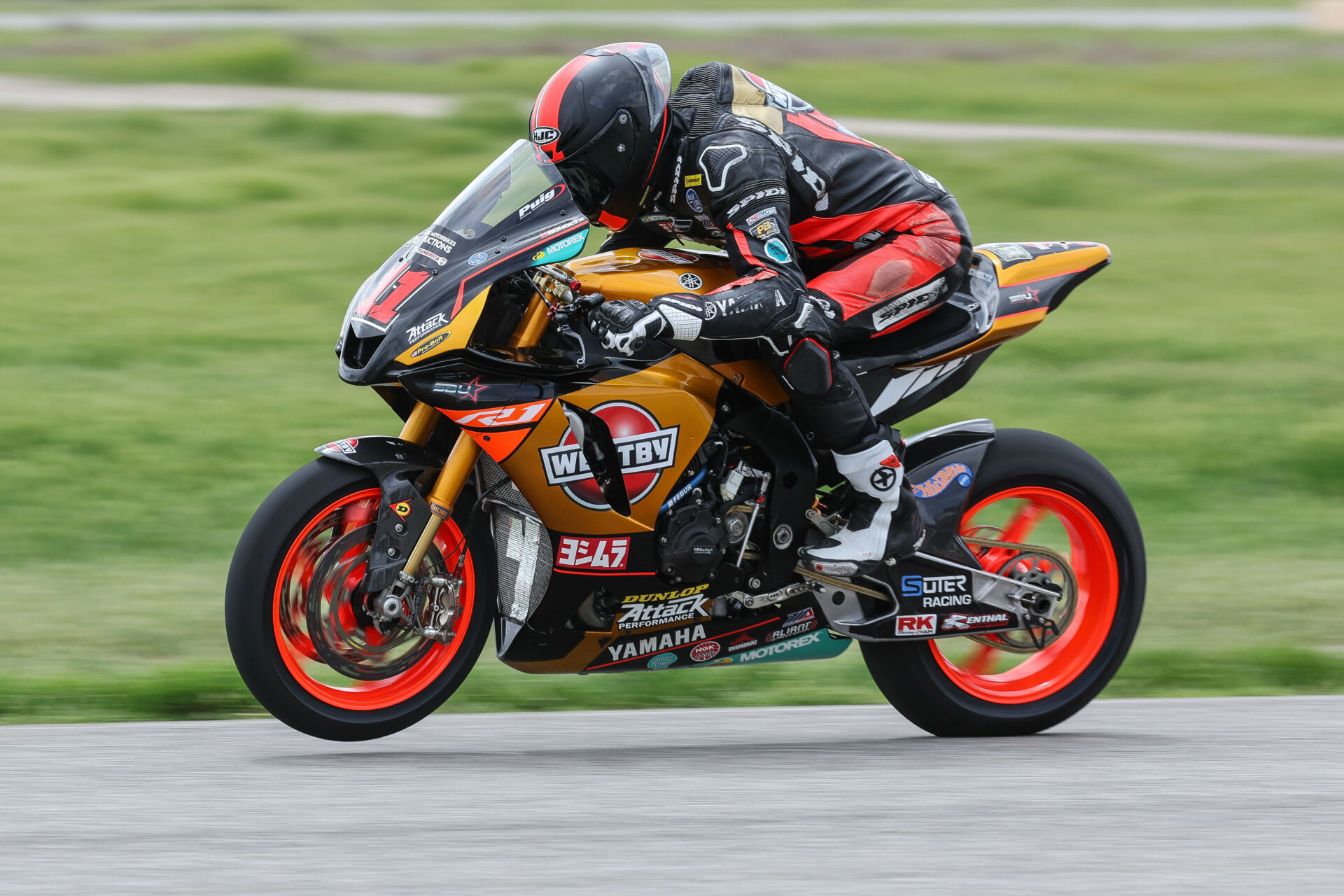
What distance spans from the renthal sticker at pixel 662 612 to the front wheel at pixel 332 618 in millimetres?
375

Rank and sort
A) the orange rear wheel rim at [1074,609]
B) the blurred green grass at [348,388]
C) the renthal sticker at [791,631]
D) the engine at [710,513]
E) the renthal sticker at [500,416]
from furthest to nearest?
1. the blurred green grass at [348,388]
2. the orange rear wheel rim at [1074,609]
3. the renthal sticker at [791,631]
4. the engine at [710,513]
5. the renthal sticker at [500,416]

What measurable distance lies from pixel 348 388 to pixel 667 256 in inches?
185

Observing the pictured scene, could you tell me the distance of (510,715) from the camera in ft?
16.7

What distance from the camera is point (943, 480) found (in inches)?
194

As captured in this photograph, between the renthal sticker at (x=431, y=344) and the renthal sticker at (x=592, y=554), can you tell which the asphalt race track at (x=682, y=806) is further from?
the renthal sticker at (x=431, y=344)

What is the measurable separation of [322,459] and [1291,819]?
256cm

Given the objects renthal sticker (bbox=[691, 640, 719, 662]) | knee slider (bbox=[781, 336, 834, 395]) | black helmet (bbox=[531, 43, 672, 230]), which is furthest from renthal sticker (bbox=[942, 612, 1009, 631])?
black helmet (bbox=[531, 43, 672, 230])

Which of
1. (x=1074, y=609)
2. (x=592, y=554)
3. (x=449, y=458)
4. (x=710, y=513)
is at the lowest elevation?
(x=1074, y=609)

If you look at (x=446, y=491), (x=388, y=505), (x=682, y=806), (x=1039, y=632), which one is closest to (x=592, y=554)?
(x=446, y=491)

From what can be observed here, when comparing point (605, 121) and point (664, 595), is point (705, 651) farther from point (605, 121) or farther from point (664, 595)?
point (605, 121)

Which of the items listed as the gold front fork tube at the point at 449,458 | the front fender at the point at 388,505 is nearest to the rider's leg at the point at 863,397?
the gold front fork tube at the point at 449,458

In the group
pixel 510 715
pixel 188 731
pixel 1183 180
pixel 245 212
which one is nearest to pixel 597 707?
pixel 510 715

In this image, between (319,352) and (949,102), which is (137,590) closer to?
(319,352)

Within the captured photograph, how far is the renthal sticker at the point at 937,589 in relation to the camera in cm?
488
